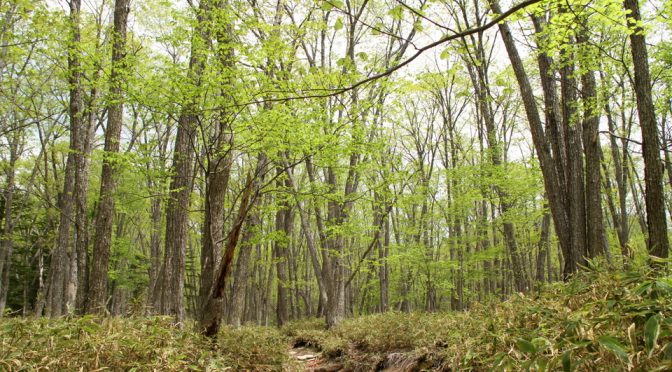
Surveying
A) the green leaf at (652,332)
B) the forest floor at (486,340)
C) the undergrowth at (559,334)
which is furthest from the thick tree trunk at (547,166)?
the green leaf at (652,332)

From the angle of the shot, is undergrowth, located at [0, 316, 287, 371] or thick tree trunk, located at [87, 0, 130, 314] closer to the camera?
undergrowth, located at [0, 316, 287, 371]

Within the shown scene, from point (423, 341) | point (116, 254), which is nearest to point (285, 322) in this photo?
point (116, 254)

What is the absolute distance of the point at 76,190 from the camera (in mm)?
8508

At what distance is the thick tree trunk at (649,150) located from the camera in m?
4.44

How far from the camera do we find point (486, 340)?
143 inches

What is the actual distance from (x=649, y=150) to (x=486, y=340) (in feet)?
10.2

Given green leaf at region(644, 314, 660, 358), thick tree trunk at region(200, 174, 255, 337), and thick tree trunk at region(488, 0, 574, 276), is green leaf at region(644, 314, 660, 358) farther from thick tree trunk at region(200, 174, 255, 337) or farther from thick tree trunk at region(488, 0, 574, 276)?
thick tree trunk at region(200, 174, 255, 337)

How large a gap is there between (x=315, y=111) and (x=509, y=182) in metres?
7.69

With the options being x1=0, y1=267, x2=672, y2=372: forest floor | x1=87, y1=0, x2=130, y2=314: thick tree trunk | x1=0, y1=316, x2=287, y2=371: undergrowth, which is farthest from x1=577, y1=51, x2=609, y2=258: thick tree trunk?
x1=87, y1=0, x2=130, y2=314: thick tree trunk

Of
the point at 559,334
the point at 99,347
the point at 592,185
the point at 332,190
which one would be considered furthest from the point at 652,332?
the point at 332,190

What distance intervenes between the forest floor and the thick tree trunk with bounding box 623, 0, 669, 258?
1.28 m

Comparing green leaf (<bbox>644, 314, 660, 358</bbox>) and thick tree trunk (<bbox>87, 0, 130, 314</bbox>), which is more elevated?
thick tree trunk (<bbox>87, 0, 130, 314</bbox>)

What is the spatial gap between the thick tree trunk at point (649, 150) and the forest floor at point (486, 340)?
1.28m

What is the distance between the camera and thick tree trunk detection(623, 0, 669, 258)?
4.44 metres
